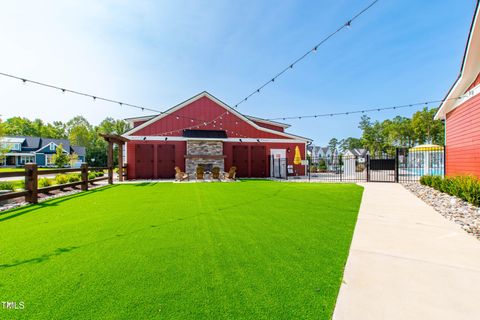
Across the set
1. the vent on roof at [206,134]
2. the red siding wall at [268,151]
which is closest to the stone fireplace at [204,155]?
the vent on roof at [206,134]

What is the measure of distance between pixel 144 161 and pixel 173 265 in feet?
46.2

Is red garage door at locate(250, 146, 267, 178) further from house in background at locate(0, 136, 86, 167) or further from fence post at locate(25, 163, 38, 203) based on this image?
house in background at locate(0, 136, 86, 167)

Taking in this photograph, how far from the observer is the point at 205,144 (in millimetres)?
15477

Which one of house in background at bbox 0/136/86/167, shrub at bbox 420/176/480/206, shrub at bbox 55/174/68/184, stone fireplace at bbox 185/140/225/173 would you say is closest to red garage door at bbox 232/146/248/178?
stone fireplace at bbox 185/140/225/173

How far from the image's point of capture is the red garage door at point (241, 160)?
651 inches

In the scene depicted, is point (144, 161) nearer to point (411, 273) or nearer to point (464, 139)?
point (411, 273)

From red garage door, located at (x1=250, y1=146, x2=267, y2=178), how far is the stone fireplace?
2494 mm

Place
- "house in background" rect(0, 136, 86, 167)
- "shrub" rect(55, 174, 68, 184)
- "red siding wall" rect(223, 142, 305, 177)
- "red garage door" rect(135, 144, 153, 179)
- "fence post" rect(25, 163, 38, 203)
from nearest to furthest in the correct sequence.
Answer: "fence post" rect(25, 163, 38, 203), "shrub" rect(55, 174, 68, 184), "red garage door" rect(135, 144, 153, 179), "red siding wall" rect(223, 142, 305, 177), "house in background" rect(0, 136, 86, 167)

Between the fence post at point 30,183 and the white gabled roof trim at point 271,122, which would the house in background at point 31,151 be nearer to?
the white gabled roof trim at point 271,122

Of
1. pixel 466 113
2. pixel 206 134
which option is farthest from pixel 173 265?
pixel 206 134

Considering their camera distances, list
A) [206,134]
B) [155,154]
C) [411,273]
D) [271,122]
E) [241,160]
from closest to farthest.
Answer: [411,273]
[155,154]
[206,134]
[241,160]
[271,122]

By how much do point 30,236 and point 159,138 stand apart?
40.7 feet

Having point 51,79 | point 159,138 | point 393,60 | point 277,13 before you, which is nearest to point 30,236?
point 51,79

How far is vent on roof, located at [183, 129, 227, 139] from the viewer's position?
50.2 feet
